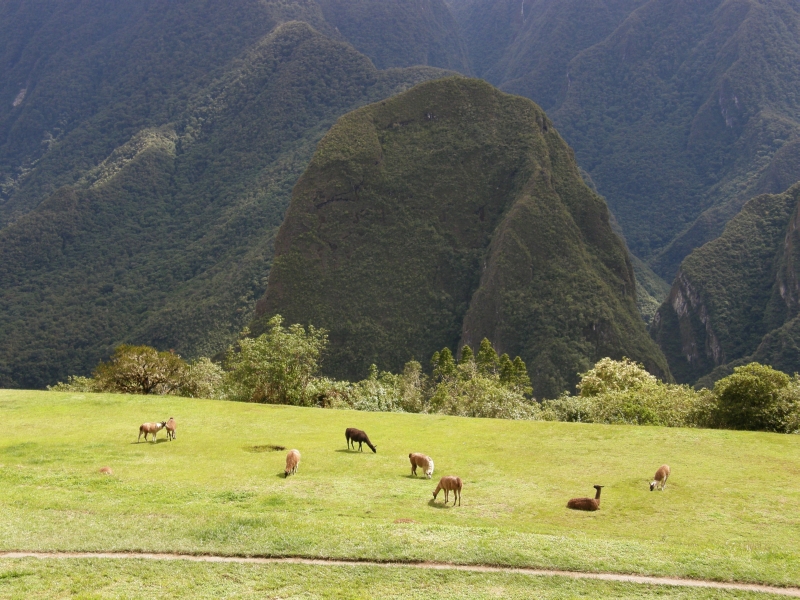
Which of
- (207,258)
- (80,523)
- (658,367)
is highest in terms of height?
(207,258)

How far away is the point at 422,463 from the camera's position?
23.9 metres

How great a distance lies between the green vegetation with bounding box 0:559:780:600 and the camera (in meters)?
14.4

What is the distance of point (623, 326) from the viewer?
116 metres

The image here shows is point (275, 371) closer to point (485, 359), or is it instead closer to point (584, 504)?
point (584, 504)

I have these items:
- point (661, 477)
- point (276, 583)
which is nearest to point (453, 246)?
point (661, 477)

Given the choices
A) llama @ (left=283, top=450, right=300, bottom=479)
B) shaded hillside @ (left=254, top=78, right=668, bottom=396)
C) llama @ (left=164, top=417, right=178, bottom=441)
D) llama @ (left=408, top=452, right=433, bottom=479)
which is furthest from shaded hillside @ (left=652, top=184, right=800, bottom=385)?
llama @ (left=283, top=450, right=300, bottom=479)

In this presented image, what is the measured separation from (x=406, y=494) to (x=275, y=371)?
84.8ft

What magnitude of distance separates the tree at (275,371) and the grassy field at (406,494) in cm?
1130

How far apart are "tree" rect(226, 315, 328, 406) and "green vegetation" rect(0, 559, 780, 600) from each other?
29978mm

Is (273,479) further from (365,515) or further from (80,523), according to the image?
(80,523)

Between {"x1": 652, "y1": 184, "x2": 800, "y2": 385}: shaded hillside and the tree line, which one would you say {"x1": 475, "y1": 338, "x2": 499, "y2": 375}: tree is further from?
{"x1": 652, "y1": 184, "x2": 800, "y2": 385}: shaded hillside

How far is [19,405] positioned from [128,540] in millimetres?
23228

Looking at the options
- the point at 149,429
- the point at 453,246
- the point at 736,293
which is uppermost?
the point at 736,293

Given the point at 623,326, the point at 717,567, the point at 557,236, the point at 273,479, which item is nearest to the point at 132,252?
the point at 557,236
